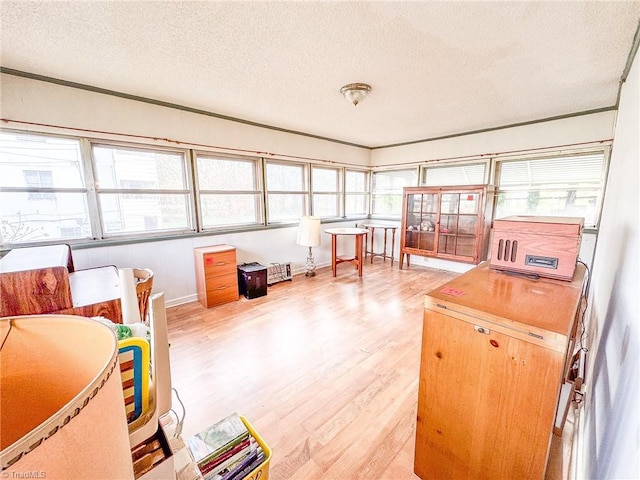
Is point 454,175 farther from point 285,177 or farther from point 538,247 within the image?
point 538,247

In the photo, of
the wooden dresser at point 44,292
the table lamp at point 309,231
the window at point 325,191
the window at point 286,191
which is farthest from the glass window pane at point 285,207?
the wooden dresser at point 44,292

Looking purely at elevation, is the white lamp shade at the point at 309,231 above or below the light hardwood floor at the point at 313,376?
above

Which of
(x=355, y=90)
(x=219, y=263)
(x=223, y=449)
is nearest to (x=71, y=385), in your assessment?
(x=223, y=449)

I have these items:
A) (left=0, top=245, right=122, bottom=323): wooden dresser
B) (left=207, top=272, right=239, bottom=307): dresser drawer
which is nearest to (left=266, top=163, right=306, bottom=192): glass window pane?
(left=207, top=272, right=239, bottom=307): dresser drawer

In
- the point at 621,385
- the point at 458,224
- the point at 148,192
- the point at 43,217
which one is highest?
the point at 148,192

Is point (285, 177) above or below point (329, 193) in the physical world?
above

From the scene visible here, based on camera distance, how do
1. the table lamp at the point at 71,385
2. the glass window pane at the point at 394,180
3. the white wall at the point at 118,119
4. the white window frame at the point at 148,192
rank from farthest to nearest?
the glass window pane at the point at 394,180 → the white window frame at the point at 148,192 → the white wall at the point at 118,119 → the table lamp at the point at 71,385

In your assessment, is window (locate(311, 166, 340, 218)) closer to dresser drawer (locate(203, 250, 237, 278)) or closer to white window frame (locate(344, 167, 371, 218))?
white window frame (locate(344, 167, 371, 218))

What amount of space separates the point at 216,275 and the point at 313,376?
181cm

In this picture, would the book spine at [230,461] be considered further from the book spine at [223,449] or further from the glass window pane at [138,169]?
the glass window pane at [138,169]

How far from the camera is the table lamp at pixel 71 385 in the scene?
0.26 meters

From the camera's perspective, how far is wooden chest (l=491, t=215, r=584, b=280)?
1.24 meters

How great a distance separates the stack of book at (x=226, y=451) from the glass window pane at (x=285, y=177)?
133 inches

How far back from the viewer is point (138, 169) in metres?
2.87
